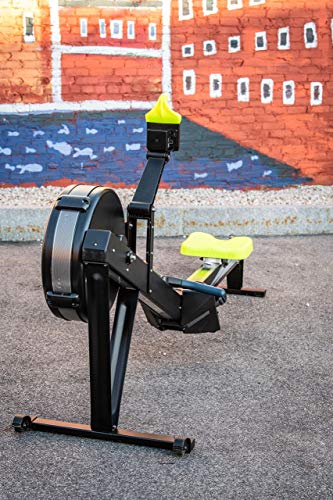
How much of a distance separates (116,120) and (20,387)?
169 inches

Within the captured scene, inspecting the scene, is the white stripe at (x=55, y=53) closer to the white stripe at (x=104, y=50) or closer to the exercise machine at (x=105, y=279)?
the white stripe at (x=104, y=50)

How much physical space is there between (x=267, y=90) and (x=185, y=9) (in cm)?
114

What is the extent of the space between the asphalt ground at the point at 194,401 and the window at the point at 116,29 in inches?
124

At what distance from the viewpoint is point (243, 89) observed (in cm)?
764

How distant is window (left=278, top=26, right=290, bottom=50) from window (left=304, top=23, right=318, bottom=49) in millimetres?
181

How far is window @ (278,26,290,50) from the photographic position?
7566 mm

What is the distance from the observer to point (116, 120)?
758 centimetres

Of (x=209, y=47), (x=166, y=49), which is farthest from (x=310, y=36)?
(x=166, y=49)

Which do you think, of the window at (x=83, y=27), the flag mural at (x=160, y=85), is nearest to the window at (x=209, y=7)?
the flag mural at (x=160, y=85)

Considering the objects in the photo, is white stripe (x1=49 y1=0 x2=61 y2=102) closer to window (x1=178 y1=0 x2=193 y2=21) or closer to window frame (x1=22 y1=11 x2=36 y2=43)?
window frame (x1=22 y1=11 x2=36 y2=43)

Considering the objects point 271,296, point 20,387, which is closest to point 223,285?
point 271,296

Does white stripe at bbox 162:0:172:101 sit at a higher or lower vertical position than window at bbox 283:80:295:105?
higher

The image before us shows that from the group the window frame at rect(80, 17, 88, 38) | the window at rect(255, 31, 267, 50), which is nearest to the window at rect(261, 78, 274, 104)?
the window at rect(255, 31, 267, 50)

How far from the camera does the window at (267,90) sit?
25.1ft
